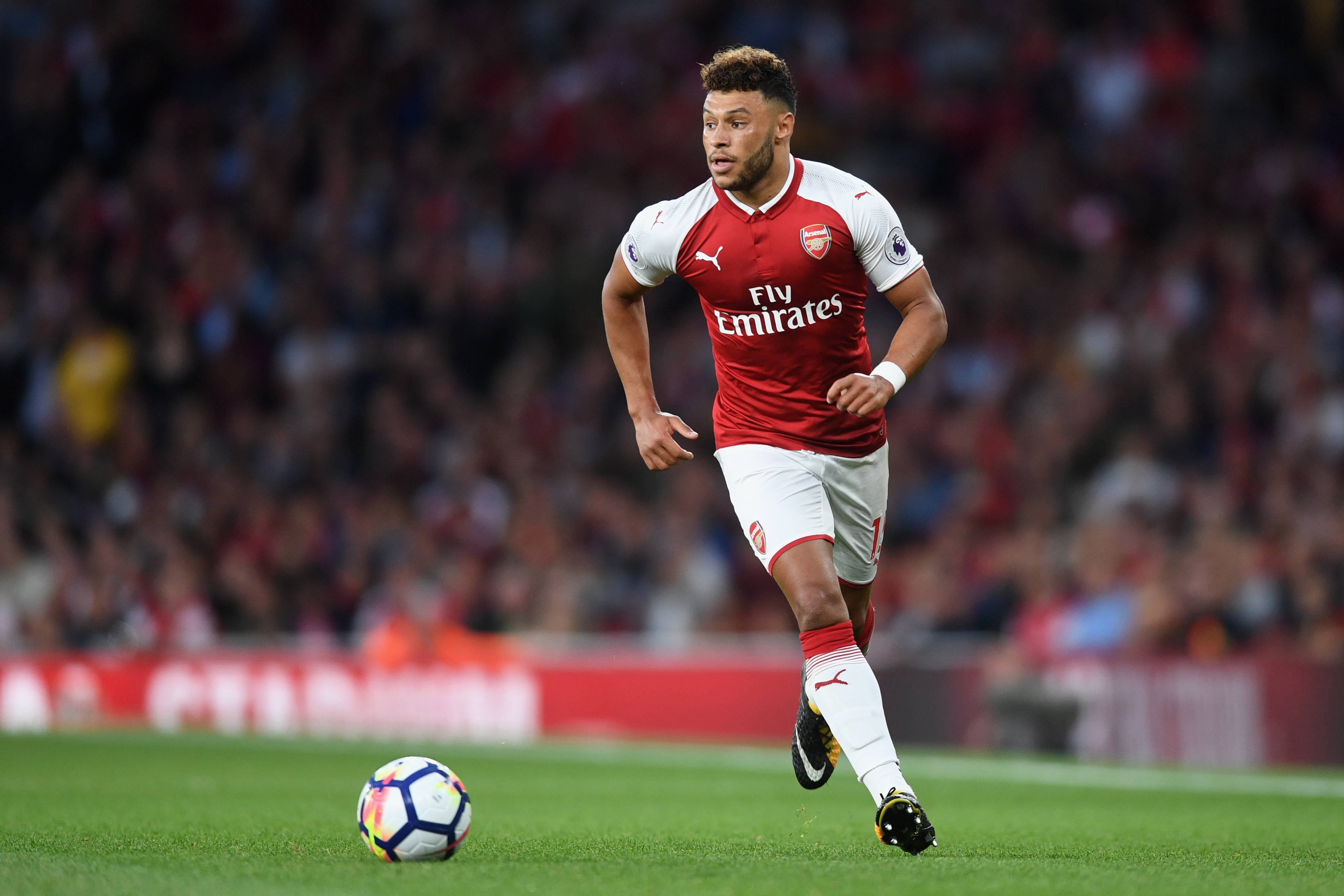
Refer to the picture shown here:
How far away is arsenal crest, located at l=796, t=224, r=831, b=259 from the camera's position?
6.31m

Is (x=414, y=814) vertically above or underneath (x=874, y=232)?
underneath

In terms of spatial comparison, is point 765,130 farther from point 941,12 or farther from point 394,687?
point 941,12

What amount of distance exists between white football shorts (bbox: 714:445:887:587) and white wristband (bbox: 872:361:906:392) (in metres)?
0.51

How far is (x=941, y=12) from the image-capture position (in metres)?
19.4

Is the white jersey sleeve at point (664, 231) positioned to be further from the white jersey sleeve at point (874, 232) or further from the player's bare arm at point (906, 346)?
the player's bare arm at point (906, 346)

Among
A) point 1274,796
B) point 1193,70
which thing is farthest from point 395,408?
point 1274,796

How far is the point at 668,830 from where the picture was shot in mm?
7043

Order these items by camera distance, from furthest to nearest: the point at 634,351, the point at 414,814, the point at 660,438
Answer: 1. the point at 634,351
2. the point at 660,438
3. the point at 414,814

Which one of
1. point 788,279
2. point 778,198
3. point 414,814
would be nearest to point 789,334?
point 788,279

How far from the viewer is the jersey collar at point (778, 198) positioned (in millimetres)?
6402

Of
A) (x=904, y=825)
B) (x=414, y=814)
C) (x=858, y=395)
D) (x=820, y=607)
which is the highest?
(x=858, y=395)

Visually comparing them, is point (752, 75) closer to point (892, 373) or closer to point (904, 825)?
point (892, 373)

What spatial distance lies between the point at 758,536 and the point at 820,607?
44 centimetres

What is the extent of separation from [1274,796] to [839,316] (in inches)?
165
